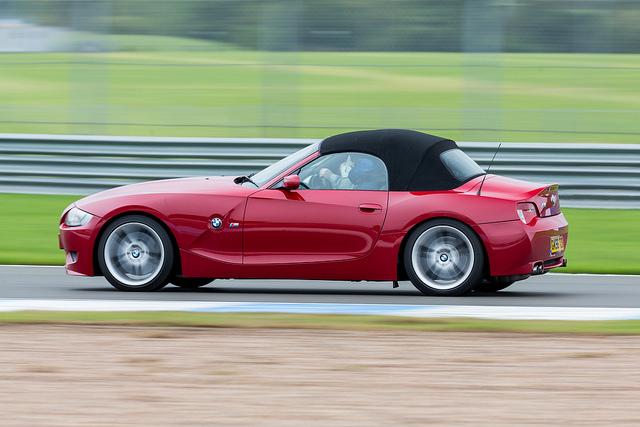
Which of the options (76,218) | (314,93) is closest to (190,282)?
(76,218)

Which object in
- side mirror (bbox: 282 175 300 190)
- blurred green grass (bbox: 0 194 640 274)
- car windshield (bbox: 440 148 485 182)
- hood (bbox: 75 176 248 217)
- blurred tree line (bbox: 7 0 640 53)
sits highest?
blurred tree line (bbox: 7 0 640 53)

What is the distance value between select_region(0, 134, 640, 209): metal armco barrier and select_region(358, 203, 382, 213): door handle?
5.78m

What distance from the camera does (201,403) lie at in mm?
4969

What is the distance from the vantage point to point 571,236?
11.8 m

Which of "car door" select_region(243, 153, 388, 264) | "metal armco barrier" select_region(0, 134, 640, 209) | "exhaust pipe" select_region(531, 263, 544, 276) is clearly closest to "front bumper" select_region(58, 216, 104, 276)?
"car door" select_region(243, 153, 388, 264)

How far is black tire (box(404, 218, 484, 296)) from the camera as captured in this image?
314 inches

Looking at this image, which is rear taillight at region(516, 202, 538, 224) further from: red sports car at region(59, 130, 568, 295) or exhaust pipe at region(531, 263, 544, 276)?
exhaust pipe at region(531, 263, 544, 276)

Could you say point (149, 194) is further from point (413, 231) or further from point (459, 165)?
point (459, 165)

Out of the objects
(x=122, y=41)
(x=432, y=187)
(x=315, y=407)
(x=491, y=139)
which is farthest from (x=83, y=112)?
(x=315, y=407)

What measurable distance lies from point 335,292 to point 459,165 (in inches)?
59.1

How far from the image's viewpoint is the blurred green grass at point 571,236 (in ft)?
33.9

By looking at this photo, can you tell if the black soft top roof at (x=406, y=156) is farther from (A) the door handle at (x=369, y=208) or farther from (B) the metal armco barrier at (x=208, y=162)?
(B) the metal armco barrier at (x=208, y=162)

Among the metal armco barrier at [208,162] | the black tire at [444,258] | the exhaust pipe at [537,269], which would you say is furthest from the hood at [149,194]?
the metal armco barrier at [208,162]

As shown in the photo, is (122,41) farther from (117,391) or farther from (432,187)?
(117,391)
